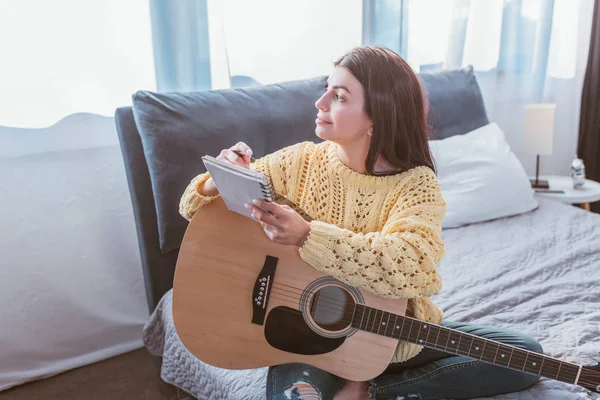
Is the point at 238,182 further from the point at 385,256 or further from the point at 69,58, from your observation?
the point at 69,58

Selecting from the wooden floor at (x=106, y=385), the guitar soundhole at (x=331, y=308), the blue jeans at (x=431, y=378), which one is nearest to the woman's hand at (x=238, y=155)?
the guitar soundhole at (x=331, y=308)

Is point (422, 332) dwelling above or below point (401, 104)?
below

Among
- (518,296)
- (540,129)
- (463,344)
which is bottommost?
(518,296)

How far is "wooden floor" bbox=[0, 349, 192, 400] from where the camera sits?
1.78 m

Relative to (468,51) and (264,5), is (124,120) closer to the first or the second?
(264,5)

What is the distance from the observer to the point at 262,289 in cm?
115

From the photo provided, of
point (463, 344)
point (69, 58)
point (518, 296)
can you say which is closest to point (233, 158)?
point (463, 344)

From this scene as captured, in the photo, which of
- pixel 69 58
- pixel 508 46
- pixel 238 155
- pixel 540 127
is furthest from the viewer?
pixel 508 46

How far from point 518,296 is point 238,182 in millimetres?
942

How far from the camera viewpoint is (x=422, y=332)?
3.60 ft

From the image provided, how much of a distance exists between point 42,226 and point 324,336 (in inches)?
43.8

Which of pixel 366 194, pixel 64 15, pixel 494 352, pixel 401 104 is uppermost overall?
pixel 64 15

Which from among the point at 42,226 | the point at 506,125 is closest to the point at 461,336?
the point at 42,226

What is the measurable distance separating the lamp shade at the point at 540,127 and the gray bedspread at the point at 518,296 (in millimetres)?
Answer: 487
